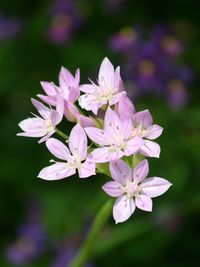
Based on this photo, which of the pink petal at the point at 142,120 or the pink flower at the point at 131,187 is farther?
the pink petal at the point at 142,120

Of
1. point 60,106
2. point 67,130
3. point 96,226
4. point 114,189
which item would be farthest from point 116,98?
point 67,130

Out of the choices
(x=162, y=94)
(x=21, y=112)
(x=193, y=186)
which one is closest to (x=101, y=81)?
(x=193, y=186)

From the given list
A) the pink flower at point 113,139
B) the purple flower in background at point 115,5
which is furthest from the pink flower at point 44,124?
the purple flower in background at point 115,5

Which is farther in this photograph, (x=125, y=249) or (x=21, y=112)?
(x=21, y=112)

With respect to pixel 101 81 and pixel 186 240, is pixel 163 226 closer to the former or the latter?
pixel 186 240

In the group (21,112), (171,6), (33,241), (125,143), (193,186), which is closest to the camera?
(125,143)

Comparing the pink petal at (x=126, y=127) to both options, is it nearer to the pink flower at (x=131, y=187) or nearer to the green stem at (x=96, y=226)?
the pink flower at (x=131, y=187)

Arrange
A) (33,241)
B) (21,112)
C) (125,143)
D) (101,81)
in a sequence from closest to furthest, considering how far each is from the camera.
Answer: (125,143) < (101,81) < (33,241) < (21,112)
